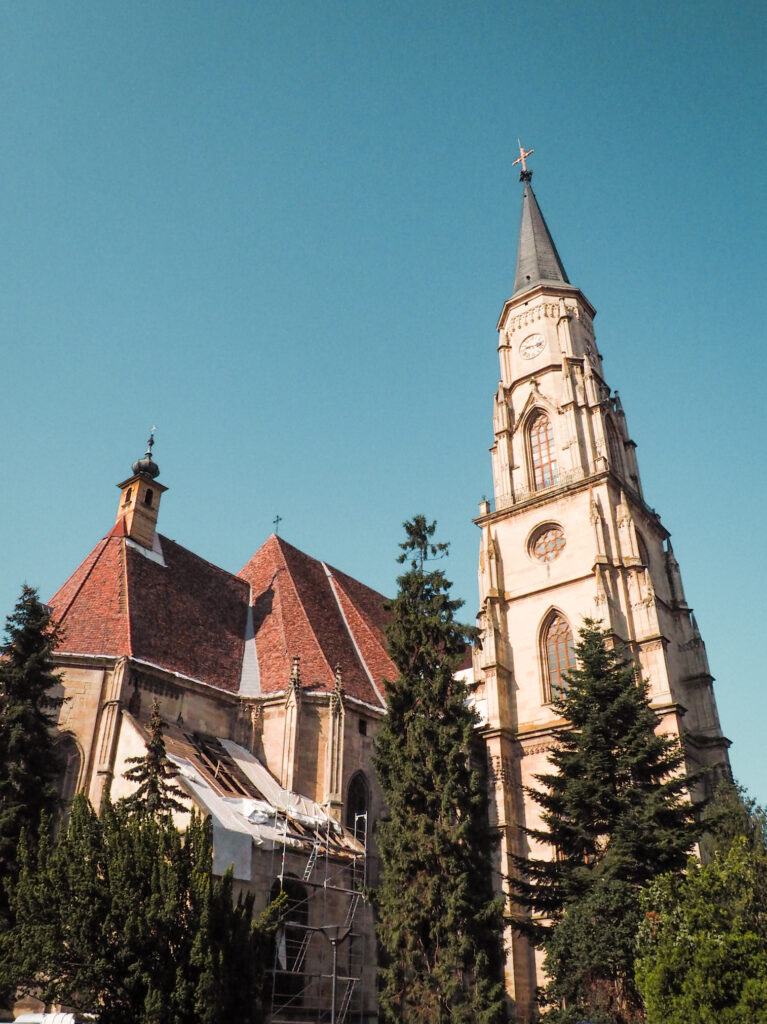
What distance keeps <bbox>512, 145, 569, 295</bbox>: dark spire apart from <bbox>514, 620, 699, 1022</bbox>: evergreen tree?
21219mm

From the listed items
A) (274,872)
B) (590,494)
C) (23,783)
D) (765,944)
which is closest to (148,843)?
(23,783)

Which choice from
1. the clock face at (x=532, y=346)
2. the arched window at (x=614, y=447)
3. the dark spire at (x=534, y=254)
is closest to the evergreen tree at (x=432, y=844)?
the arched window at (x=614, y=447)

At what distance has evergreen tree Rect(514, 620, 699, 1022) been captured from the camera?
50.6 feet

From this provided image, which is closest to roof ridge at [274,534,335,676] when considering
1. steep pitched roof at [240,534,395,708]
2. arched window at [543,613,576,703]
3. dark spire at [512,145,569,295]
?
steep pitched roof at [240,534,395,708]

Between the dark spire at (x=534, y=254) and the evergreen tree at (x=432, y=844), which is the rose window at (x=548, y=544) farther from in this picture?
the dark spire at (x=534, y=254)

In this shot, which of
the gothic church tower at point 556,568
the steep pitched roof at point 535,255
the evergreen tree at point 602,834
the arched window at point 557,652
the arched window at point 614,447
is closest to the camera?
the evergreen tree at point 602,834

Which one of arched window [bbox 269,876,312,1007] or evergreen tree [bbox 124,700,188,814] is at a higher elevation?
evergreen tree [bbox 124,700,188,814]

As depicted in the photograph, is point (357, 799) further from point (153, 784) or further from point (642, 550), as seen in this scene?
point (642, 550)

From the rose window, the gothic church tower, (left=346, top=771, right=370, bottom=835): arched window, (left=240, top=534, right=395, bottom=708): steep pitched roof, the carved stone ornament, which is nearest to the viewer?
(left=346, top=771, right=370, bottom=835): arched window

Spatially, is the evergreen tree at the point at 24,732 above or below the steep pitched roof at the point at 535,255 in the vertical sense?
below

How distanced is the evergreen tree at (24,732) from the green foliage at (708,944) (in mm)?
11173

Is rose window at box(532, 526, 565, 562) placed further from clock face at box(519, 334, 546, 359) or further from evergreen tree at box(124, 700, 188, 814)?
evergreen tree at box(124, 700, 188, 814)

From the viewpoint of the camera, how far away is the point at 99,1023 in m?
12.6

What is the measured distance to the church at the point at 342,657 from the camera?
20.4m
